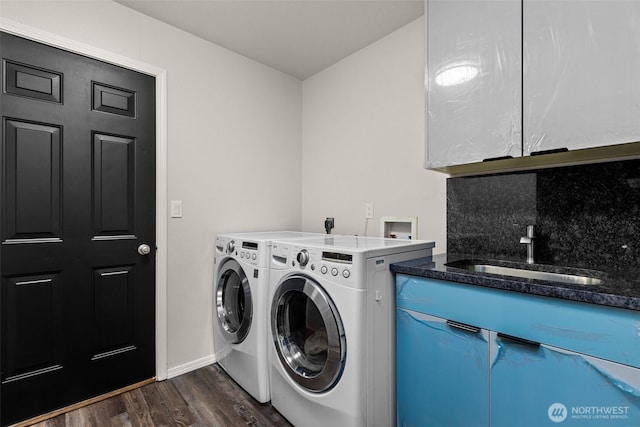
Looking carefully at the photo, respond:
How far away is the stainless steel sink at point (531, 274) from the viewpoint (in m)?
1.38

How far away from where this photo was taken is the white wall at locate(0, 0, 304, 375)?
78.7 inches

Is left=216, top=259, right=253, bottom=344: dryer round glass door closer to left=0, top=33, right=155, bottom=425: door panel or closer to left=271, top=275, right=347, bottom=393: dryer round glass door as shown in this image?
left=271, top=275, right=347, bottom=393: dryer round glass door

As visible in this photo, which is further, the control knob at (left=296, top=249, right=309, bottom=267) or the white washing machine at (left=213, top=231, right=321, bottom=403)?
the white washing machine at (left=213, top=231, right=321, bottom=403)

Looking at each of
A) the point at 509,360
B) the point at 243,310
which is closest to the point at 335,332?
the point at 509,360

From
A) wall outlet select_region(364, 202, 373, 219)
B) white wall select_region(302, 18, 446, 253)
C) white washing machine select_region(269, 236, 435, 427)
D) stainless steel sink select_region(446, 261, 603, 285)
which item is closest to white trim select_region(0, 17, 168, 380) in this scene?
white washing machine select_region(269, 236, 435, 427)

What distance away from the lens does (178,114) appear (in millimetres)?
2262

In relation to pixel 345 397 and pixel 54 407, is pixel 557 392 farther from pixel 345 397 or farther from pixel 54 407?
pixel 54 407

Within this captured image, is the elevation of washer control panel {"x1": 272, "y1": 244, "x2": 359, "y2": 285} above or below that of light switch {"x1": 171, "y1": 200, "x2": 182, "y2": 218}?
below

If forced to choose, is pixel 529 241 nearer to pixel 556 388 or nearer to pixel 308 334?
pixel 556 388

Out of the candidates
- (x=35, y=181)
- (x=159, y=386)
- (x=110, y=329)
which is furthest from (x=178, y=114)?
(x=159, y=386)

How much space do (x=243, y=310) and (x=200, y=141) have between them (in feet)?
4.24

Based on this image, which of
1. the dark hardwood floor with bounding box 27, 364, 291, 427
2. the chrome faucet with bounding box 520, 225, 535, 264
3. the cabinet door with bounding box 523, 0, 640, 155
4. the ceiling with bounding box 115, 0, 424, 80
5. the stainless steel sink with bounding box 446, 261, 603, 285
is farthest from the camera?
the ceiling with bounding box 115, 0, 424, 80

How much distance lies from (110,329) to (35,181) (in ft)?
3.18

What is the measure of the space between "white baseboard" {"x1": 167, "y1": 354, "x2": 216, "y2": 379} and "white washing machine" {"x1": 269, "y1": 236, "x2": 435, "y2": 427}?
2.81 ft
